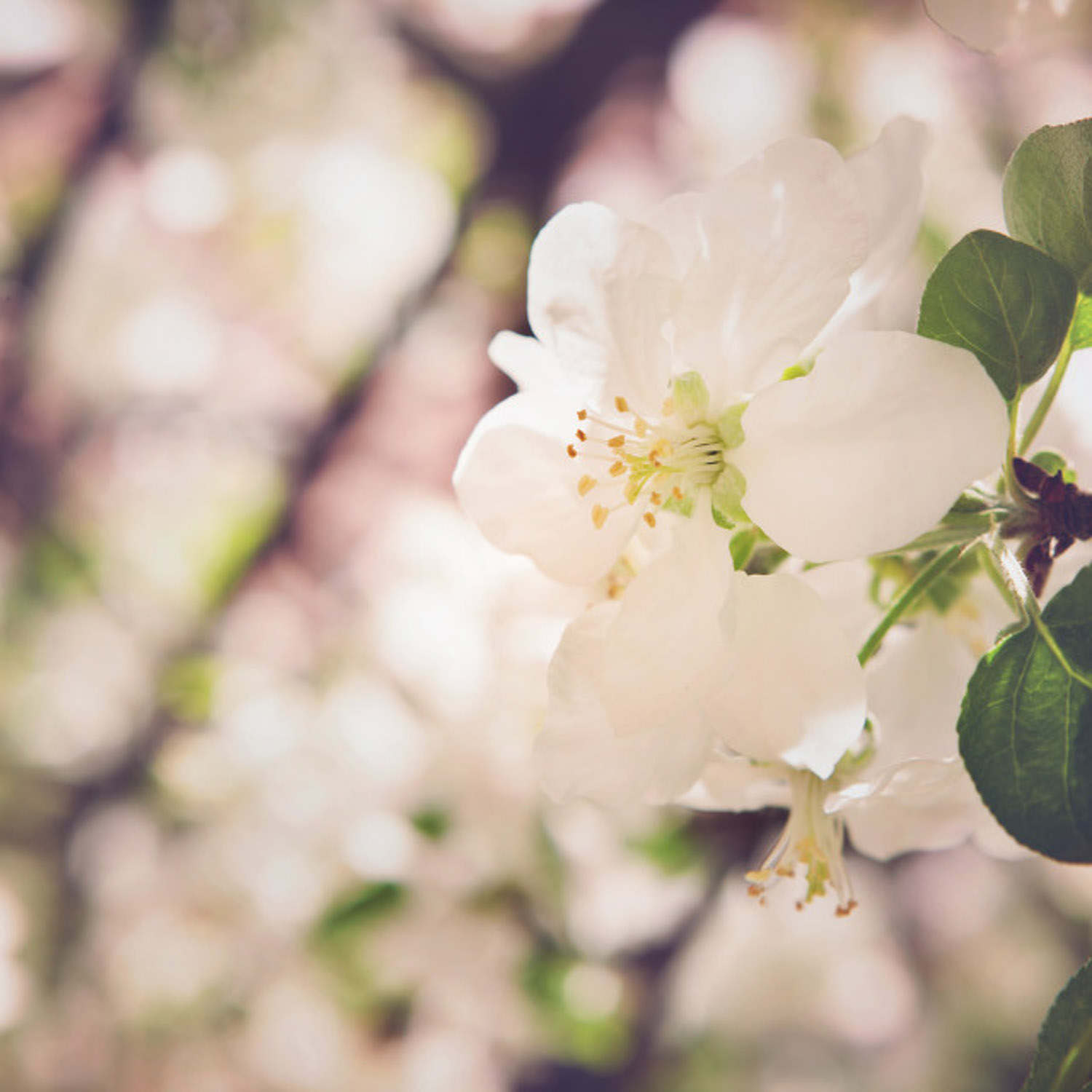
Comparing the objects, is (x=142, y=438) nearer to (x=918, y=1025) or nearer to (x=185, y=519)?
(x=185, y=519)

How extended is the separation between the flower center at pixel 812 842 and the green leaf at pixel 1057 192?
0.21 meters

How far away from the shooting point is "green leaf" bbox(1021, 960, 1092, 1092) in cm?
30

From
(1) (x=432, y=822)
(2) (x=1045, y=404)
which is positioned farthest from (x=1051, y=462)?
(1) (x=432, y=822)

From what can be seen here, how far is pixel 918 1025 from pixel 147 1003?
1064 mm

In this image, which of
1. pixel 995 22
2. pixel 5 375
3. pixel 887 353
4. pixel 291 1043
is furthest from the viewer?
pixel 5 375

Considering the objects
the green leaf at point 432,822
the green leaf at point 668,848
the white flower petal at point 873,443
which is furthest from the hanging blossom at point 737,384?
the green leaf at point 668,848

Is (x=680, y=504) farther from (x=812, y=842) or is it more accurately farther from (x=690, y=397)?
(x=812, y=842)

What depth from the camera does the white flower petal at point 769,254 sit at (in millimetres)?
273

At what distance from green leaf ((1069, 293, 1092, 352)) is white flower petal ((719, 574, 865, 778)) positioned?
0.13 m

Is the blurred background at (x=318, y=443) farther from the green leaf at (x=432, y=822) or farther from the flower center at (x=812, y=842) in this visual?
the flower center at (x=812, y=842)

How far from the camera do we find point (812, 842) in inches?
14.8

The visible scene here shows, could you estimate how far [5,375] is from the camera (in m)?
1.46

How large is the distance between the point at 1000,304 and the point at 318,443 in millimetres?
1267

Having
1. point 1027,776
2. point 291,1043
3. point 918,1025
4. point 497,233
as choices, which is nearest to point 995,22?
point 1027,776
